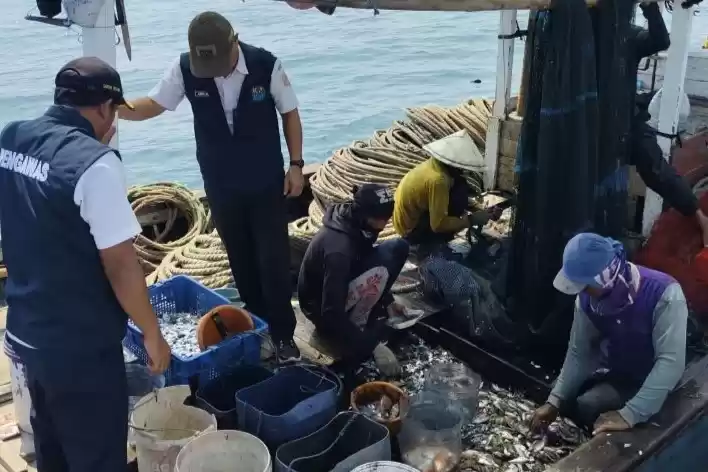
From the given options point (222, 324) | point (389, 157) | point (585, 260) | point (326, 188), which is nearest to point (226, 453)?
point (222, 324)

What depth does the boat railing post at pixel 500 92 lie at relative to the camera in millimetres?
6580

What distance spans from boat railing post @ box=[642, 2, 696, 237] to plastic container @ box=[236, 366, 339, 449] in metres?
3.31

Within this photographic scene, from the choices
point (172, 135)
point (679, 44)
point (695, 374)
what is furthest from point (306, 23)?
point (695, 374)

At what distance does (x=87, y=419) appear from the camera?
2930 millimetres

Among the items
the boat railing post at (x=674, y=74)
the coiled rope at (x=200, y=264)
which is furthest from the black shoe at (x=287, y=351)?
the boat railing post at (x=674, y=74)

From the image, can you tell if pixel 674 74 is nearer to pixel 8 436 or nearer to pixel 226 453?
pixel 226 453

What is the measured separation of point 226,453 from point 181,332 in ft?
3.85

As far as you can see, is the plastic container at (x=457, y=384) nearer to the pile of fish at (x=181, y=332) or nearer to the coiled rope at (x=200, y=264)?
the pile of fish at (x=181, y=332)

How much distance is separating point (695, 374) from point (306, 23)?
21522mm

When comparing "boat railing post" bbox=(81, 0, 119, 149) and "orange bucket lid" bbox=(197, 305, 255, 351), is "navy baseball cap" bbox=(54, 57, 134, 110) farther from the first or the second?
"orange bucket lid" bbox=(197, 305, 255, 351)

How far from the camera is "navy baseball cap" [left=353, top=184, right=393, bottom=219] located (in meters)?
4.30

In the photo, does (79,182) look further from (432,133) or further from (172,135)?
(172,135)

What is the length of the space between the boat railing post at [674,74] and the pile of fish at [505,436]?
2300 millimetres

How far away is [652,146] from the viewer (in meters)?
5.25
